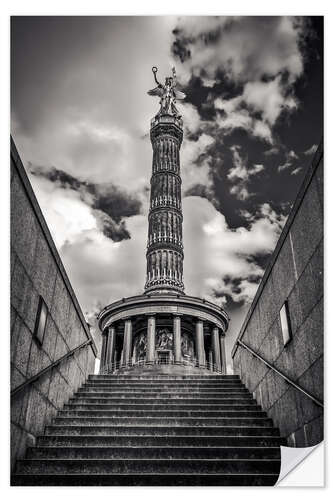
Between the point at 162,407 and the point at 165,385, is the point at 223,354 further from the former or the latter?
the point at 162,407

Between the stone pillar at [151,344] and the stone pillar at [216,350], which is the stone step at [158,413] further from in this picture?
the stone pillar at [216,350]

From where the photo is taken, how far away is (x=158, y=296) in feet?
77.1

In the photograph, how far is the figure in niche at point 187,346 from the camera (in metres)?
24.1

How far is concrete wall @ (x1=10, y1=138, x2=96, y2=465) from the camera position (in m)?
5.19

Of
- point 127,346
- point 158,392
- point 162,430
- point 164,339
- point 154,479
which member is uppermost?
point 164,339

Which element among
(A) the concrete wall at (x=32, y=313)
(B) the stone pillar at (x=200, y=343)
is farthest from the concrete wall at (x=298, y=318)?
(B) the stone pillar at (x=200, y=343)

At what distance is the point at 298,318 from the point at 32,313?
3684 mm

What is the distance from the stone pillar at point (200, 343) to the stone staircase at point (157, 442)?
1382 cm

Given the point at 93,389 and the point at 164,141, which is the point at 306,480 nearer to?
the point at 93,389

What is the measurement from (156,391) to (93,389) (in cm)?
144

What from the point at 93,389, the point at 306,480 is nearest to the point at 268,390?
the point at 306,480

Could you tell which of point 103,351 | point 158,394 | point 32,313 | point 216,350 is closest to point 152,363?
point 103,351

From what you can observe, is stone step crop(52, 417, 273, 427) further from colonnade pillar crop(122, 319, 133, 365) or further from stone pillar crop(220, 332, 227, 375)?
stone pillar crop(220, 332, 227, 375)

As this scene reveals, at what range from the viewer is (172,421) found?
711cm
